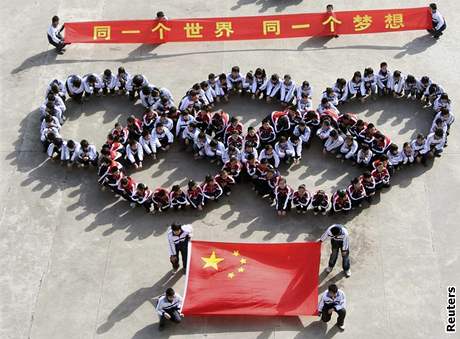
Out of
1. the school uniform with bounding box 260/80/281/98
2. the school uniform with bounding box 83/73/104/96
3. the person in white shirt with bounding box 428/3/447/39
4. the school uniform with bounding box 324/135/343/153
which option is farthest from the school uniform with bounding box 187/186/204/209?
the person in white shirt with bounding box 428/3/447/39

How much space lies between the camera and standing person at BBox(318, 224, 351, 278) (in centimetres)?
1344

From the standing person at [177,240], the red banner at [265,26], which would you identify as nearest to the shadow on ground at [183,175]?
the standing person at [177,240]

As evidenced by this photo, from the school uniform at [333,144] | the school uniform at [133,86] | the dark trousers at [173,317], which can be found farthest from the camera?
the school uniform at [133,86]

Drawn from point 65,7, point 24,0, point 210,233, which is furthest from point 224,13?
point 210,233

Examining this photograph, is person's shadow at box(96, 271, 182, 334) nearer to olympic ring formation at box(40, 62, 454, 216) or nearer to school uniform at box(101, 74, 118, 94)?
olympic ring formation at box(40, 62, 454, 216)

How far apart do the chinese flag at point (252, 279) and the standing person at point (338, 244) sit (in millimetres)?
349

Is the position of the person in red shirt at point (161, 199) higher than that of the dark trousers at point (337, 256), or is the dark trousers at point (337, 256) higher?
the person in red shirt at point (161, 199)

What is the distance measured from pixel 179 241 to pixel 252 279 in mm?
1570

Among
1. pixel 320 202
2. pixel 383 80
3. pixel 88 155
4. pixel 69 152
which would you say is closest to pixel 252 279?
pixel 320 202

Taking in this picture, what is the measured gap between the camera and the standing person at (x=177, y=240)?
530 inches

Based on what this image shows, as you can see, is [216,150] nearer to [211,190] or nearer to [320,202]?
[211,190]

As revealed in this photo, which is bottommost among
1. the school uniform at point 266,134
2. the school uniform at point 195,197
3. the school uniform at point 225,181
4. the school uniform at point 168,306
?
the school uniform at point 168,306

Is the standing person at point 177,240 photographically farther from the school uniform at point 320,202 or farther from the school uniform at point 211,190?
the school uniform at point 320,202

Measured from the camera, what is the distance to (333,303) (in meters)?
12.7
